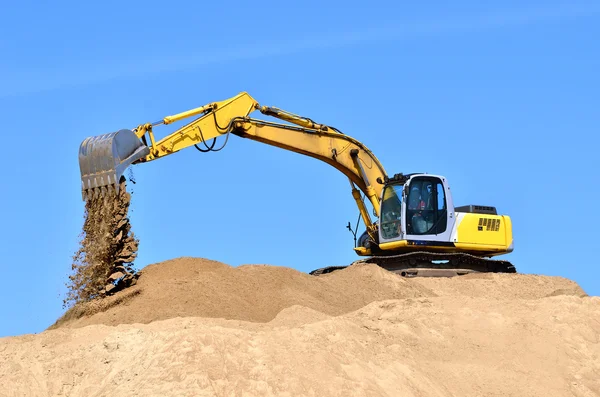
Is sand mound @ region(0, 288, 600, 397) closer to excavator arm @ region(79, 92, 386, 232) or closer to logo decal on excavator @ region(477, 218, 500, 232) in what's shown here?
excavator arm @ region(79, 92, 386, 232)

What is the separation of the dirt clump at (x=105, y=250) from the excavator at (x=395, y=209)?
2.85m

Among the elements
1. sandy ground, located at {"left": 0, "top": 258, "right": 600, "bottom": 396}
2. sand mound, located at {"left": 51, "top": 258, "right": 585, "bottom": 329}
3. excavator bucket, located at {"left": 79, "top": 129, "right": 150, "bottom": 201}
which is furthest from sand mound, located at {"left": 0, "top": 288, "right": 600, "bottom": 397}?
excavator bucket, located at {"left": 79, "top": 129, "right": 150, "bottom": 201}

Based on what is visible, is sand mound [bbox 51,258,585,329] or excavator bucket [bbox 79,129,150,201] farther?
excavator bucket [bbox 79,129,150,201]

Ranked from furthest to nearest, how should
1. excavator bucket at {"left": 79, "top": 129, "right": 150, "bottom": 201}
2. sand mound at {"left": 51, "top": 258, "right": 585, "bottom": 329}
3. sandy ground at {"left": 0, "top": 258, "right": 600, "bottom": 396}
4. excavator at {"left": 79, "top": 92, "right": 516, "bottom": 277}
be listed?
1. excavator at {"left": 79, "top": 92, "right": 516, "bottom": 277}
2. excavator bucket at {"left": 79, "top": 129, "right": 150, "bottom": 201}
3. sand mound at {"left": 51, "top": 258, "right": 585, "bottom": 329}
4. sandy ground at {"left": 0, "top": 258, "right": 600, "bottom": 396}

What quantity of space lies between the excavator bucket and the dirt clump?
0.14 metres

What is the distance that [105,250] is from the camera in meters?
14.0

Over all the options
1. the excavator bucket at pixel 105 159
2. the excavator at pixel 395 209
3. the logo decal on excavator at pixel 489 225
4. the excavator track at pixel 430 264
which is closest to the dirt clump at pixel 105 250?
the excavator bucket at pixel 105 159

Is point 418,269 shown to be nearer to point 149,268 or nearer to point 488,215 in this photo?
point 488,215

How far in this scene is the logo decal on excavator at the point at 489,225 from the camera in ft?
65.0

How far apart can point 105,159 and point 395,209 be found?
285 inches

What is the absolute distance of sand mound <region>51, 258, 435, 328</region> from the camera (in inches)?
507

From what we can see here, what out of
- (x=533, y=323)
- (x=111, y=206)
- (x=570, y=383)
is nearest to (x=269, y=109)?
(x=111, y=206)

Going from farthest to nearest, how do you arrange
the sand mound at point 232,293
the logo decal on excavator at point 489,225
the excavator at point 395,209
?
the logo decal on excavator at point 489,225
the excavator at point 395,209
the sand mound at point 232,293

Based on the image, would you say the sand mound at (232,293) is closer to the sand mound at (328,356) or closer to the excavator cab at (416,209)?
the sand mound at (328,356)
